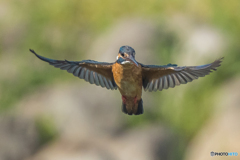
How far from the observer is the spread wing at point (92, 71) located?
4.60ft

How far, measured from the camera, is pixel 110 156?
2.97m

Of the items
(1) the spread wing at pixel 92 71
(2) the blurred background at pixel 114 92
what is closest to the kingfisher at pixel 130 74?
(1) the spread wing at pixel 92 71

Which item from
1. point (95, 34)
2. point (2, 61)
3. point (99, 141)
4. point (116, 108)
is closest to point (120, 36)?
point (95, 34)

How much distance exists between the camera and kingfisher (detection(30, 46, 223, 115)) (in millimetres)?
1343

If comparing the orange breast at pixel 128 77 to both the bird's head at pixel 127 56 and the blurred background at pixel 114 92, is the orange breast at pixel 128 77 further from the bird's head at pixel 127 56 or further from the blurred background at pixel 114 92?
the blurred background at pixel 114 92

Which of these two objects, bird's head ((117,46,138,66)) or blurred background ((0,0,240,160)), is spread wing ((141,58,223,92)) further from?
blurred background ((0,0,240,160))

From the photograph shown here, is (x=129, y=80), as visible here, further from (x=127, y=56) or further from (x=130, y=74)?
(x=127, y=56)

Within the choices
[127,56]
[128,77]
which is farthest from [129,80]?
[127,56]

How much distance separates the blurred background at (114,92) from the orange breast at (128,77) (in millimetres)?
1584

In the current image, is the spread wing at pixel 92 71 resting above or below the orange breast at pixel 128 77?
above

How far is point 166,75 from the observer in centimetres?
148

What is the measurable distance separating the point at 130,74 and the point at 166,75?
198mm

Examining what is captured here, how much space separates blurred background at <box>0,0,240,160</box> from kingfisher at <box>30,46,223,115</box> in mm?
1505

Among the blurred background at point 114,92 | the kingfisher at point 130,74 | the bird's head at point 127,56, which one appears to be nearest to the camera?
the bird's head at point 127,56
